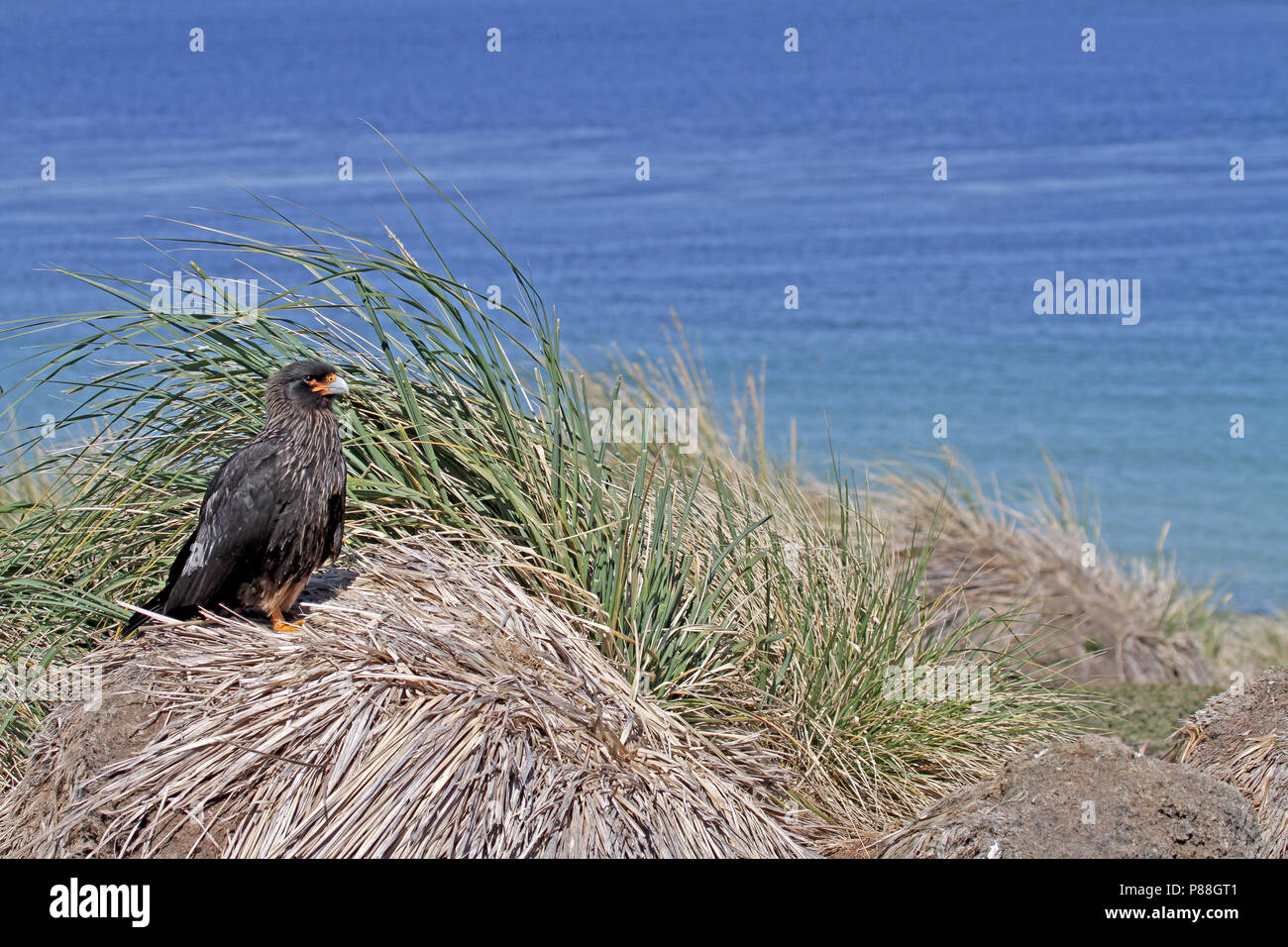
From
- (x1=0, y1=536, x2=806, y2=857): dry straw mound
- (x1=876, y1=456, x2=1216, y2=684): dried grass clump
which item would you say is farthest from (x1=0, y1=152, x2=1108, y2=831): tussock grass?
(x1=876, y1=456, x2=1216, y2=684): dried grass clump

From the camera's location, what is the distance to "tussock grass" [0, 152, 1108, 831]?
166 inches

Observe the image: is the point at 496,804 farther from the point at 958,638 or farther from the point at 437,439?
the point at 958,638

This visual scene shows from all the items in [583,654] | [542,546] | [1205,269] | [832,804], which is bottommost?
[832,804]

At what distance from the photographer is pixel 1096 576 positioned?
28.0 feet

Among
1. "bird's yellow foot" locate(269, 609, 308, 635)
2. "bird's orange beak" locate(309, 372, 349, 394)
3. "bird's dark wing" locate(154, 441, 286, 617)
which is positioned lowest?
"bird's yellow foot" locate(269, 609, 308, 635)

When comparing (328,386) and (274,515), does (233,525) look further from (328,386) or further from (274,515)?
(328,386)

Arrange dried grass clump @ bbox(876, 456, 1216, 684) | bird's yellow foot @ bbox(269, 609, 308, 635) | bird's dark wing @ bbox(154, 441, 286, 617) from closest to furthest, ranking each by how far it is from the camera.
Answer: bird's dark wing @ bbox(154, 441, 286, 617) < bird's yellow foot @ bbox(269, 609, 308, 635) < dried grass clump @ bbox(876, 456, 1216, 684)

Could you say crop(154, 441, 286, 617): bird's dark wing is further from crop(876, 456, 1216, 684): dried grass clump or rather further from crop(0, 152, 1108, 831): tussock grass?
crop(876, 456, 1216, 684): dried grass clump

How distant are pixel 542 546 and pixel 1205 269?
75.5ft

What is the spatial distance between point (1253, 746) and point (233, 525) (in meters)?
3.48

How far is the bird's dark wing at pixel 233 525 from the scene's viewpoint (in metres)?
3.73

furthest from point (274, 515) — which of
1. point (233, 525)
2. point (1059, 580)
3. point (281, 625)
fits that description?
point (1059, 580)

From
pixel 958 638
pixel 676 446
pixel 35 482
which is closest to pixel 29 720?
pixel 676 446

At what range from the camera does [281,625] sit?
3885mm
